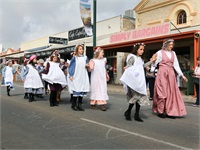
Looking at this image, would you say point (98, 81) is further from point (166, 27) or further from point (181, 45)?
point (181, 45)

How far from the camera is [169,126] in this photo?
611 cm

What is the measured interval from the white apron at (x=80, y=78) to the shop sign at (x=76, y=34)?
20179 mm

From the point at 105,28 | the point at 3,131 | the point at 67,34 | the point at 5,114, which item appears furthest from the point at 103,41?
the point at 3,131

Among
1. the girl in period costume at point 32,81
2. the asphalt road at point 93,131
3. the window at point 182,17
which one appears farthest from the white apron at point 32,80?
the window at point 182,17

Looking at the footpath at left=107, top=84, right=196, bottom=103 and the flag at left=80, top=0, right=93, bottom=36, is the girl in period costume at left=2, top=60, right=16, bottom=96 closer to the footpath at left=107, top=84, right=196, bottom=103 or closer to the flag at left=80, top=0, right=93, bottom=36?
the footpath at left=107, top=84, right=196, bottom=103

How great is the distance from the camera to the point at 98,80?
8.18 metres

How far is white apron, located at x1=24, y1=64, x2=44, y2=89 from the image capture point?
10.4 m

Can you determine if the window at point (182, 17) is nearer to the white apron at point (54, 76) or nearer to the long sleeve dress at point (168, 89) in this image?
the white apron at point (54, 76)

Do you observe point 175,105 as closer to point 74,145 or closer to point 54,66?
point 74,145

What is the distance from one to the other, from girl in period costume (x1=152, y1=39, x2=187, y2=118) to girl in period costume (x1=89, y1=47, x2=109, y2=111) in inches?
67.5

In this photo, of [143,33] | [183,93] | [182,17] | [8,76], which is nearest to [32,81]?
[8,76]

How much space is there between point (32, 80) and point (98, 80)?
11.2 feet

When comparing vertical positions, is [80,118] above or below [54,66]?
below

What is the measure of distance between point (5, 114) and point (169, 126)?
4.37 m
